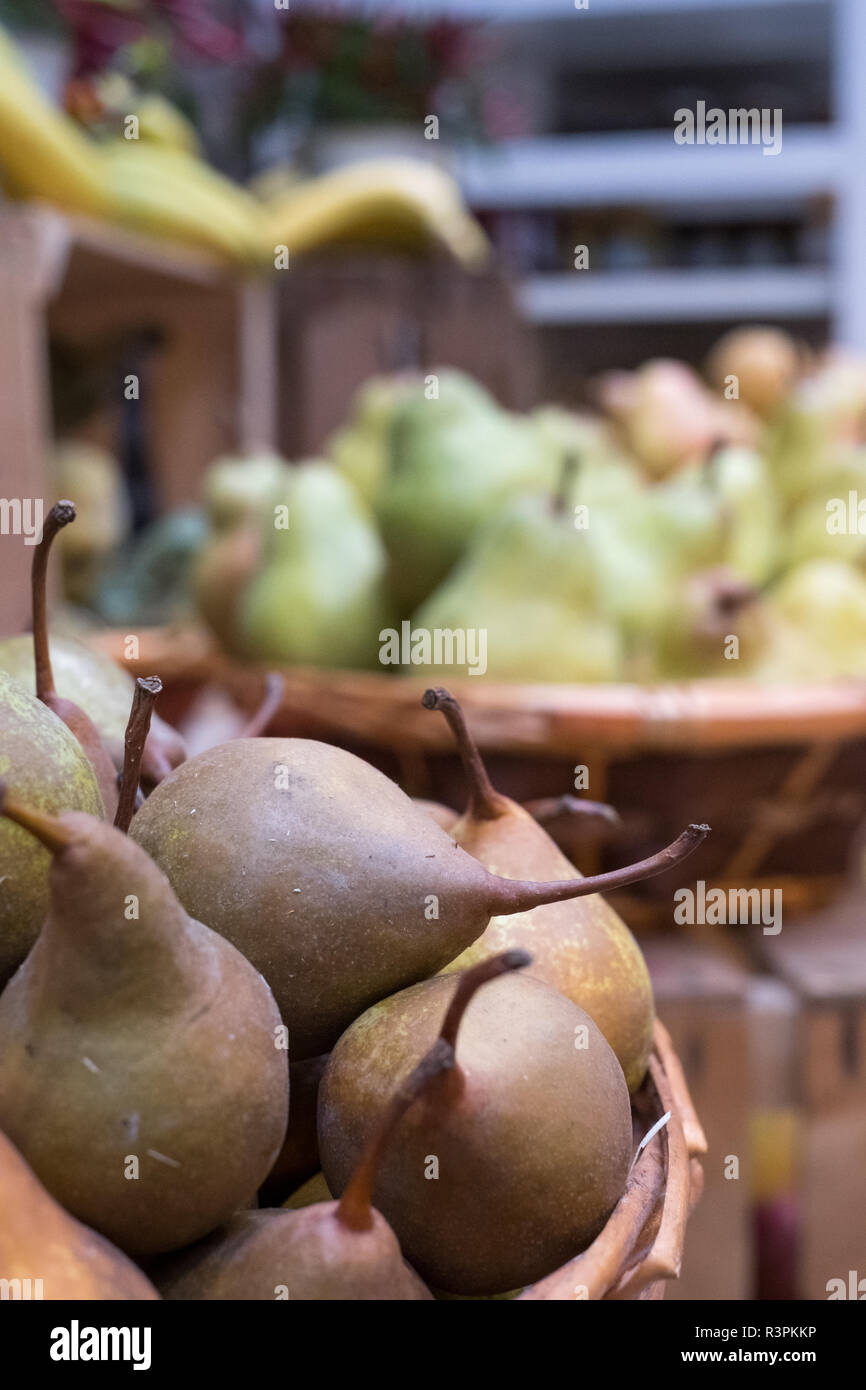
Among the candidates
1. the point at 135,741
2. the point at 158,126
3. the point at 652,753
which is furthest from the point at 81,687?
the point at 158,126

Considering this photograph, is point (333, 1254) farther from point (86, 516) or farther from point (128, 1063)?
point (86, 516)

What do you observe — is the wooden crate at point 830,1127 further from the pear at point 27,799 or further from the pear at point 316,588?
the pear at point 27,799

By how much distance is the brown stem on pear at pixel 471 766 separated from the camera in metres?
0.33

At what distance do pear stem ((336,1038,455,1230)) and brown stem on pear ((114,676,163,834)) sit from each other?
0.32 ft

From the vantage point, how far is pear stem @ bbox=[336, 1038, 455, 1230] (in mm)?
231

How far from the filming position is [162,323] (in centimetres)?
121

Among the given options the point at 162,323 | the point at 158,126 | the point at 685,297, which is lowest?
the point at 162,323

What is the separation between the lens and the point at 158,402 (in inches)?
50.5

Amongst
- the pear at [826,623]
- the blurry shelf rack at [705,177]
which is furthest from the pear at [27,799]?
the blurry shelf rack at [705,177]

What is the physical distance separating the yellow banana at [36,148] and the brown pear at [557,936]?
84 centimetres

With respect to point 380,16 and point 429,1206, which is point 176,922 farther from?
point 380,16

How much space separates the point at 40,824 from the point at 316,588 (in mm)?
617
